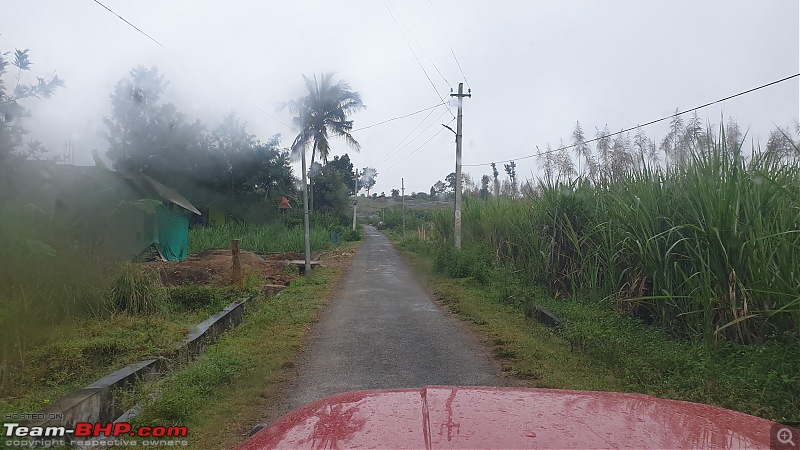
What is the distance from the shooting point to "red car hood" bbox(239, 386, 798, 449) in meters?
1.86

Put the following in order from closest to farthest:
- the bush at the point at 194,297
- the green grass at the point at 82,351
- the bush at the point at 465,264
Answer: the green grass at the point at 82,351
the bush at the point at 194,297
the bush at the point at 465,264

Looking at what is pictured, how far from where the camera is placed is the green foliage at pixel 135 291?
27.9 feet

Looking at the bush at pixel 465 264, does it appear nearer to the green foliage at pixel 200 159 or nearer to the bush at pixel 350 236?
the green foliage at pixel 200 159

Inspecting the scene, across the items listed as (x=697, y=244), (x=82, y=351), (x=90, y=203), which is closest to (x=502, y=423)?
(x=697, y=244)

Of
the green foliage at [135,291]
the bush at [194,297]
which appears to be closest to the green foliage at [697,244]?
the bush at [194,297]

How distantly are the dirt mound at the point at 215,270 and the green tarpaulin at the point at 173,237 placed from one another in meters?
1.22

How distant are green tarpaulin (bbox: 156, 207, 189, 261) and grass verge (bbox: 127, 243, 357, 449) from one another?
332 inches

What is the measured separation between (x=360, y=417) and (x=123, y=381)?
13.2ft

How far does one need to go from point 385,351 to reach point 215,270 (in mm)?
8276

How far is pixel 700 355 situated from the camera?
5.70 meters

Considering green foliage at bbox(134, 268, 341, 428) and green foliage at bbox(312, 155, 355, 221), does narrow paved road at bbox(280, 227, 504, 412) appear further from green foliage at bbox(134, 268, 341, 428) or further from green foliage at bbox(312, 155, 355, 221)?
green foliage at bbox(312, 155, 355, 221)

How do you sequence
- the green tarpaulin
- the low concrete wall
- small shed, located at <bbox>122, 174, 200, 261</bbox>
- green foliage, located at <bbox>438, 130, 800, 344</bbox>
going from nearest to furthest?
1. the low concrete wall
2. green foliage, located at <bbox>438, 130, 800, 344</bbox>
3. small shed, located at <bbox>122, 174, 200, 261</bbox>
4. the green tarpaulin

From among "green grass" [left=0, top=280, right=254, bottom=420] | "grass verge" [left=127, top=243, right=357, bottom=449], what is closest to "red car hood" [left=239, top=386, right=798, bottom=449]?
"grass verge" [left=127, top=243, right=357, bottom=449]

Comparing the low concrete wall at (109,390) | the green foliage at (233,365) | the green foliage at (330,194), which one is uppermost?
the green foliage at (330,194)
